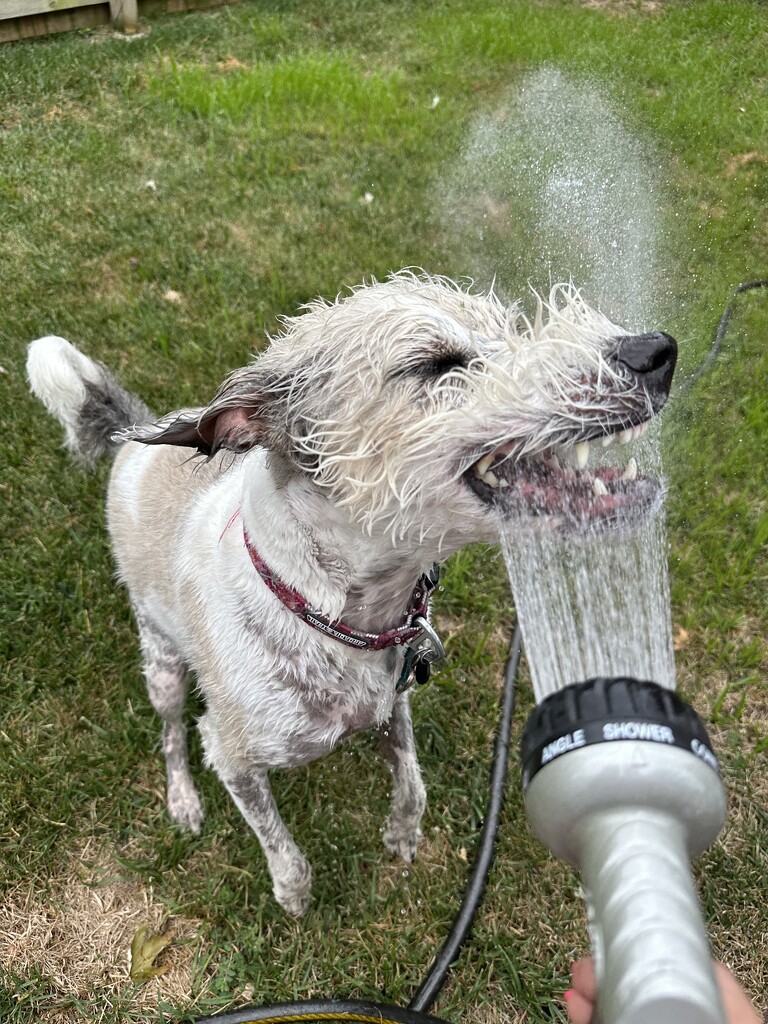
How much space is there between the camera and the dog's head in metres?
1.93

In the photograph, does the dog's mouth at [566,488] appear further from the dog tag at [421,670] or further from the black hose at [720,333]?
the black hose at [720,333]

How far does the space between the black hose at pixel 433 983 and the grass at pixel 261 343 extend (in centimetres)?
8

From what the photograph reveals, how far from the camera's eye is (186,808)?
3.43 metres

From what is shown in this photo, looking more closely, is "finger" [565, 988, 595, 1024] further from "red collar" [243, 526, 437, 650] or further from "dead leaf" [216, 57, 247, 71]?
"dead leaf" [216, 57, 247, 71]

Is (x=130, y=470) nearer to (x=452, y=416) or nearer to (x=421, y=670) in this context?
(x=421, y=670)

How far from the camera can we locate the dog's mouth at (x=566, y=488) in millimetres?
1932

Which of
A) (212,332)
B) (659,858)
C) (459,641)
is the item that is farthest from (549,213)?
(659,858)

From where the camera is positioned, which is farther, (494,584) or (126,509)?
(494,584)

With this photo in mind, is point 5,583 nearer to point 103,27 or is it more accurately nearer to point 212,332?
point 212,332

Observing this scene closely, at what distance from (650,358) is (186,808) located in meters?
2.71

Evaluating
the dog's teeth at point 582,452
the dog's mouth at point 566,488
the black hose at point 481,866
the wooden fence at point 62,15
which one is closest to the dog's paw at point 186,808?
the black hose at point 481,866

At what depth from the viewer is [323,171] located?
694 cm

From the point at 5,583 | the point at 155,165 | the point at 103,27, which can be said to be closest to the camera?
the point at 5,583

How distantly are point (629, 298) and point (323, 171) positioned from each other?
3.10m
